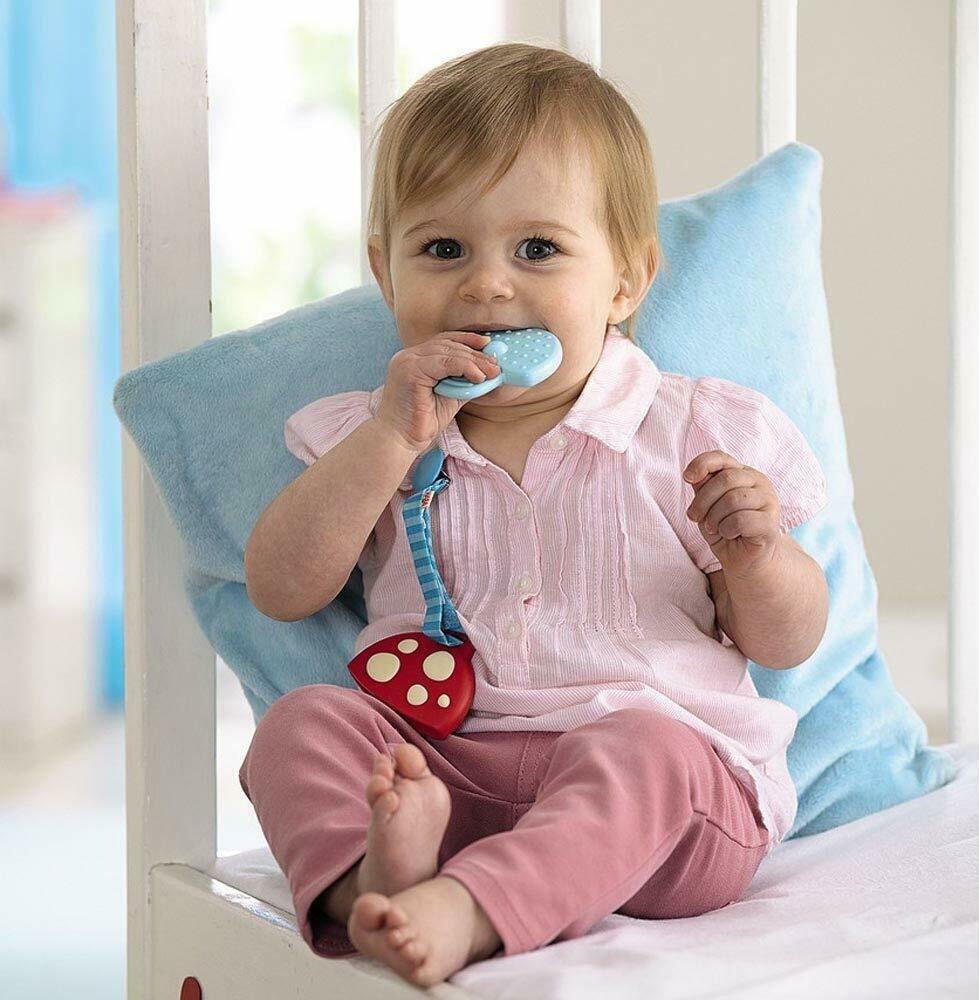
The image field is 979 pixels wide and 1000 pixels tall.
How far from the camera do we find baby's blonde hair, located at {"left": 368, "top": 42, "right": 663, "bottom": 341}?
0.82 meters

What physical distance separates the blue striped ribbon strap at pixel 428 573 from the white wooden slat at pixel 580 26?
384mm

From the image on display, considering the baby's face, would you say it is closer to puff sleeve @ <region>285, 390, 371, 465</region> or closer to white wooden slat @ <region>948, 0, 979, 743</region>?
puff sleeve @ <region>285, 390, 371, 465</region>

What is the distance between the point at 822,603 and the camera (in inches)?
32.3

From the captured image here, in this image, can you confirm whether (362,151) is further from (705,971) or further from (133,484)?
(705,971)

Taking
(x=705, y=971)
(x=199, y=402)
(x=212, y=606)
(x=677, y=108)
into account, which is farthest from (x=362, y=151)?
(x=677, y=108)

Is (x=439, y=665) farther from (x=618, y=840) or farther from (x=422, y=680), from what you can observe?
(x=618, y=840)

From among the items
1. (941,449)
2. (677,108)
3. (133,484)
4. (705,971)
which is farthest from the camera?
(941,449)

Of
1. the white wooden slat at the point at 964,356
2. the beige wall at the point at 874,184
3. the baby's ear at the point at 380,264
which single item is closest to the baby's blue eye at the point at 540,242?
the baby's ear at the point at 380,264

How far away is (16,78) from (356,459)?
7.94 feet

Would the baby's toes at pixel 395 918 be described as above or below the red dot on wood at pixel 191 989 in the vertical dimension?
above

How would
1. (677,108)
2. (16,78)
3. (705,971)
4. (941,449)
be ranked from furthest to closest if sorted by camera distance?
(16,78), (941,449), (677,108), (705,971)

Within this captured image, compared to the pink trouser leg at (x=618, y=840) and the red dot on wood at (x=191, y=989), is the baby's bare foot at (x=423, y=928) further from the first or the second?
the red dot on wood at (x=191, y=989)

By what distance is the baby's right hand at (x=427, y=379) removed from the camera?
2.53 feet

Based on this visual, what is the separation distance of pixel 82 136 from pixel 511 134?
92.0 inches
